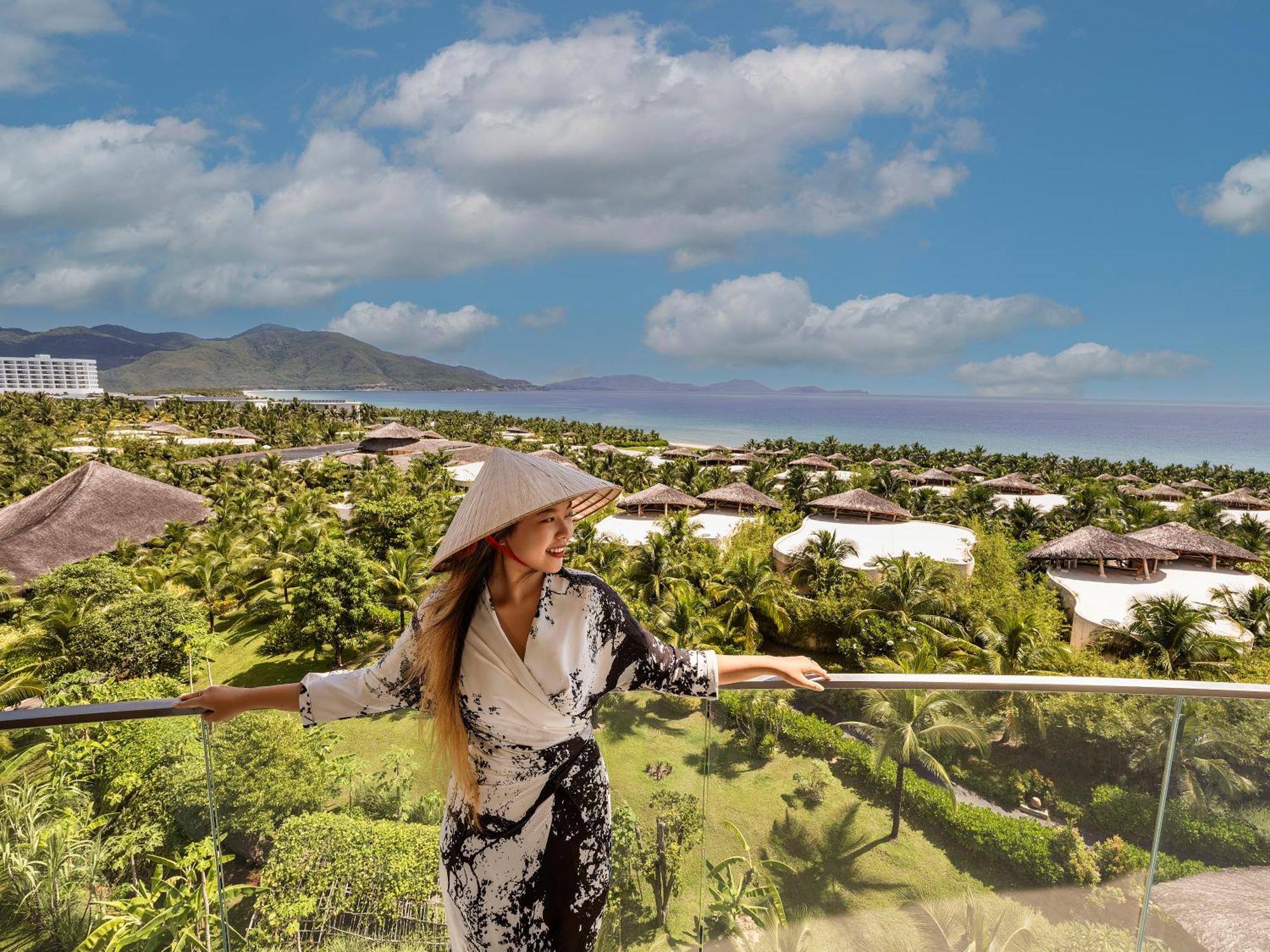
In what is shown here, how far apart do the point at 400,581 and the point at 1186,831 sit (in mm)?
15340

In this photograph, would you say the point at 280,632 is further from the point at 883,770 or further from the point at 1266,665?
the point at 1266,665

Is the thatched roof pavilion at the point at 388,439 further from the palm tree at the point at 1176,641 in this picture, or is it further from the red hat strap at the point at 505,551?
the red hat strap at the point at 505,551

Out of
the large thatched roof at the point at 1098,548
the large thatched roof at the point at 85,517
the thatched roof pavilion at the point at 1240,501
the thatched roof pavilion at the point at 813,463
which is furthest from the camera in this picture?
the thatched roof pavilion at the point at 813,463

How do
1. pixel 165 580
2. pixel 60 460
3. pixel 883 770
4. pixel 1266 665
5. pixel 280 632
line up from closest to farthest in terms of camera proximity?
pixel 883 770 < pixel 1266 665 < pixel 280 632 < pixel 165 580 < pixel 60 460

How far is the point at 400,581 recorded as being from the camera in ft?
51.0

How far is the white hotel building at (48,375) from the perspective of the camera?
123 meters

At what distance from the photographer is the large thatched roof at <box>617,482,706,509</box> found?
906 inches

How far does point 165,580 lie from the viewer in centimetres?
1786

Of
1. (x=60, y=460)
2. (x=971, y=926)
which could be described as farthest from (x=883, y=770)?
(x=60, y=460)

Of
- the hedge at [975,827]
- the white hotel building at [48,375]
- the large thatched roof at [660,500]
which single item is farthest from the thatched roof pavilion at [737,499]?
the white hotel building at [48,375]

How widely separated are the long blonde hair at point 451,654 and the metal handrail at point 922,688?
30.9 inches

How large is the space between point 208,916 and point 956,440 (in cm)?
11590

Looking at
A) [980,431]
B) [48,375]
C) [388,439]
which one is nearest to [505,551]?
[388,439]

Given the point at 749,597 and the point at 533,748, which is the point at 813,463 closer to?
the point at 749,597
